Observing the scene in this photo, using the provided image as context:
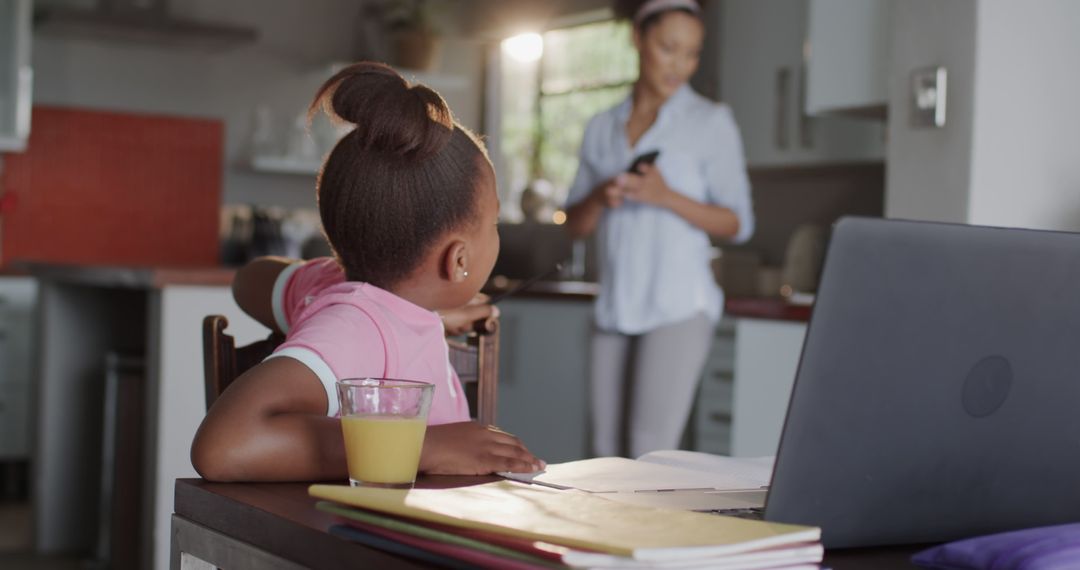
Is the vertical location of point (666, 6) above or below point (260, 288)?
above

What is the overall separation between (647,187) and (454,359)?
143cm

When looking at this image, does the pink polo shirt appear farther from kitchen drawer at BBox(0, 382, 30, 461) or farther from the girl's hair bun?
kitchen drawer at BBox(0, 382, 30, 461)

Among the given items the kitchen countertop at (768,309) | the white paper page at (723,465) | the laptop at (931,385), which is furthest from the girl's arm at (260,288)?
the kitchen countertop at (768,309)

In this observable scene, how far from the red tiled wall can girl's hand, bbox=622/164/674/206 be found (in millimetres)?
3434

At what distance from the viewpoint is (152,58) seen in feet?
19.3

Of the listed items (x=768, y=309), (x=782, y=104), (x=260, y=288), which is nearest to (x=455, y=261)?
(x=260, y=288)

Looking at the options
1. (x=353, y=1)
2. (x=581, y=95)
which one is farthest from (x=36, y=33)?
(x=581, y=95)

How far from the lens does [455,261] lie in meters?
1.21

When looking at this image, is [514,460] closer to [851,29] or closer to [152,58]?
[851,29]

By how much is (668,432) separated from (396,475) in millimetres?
1933

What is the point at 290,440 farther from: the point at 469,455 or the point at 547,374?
the point at 547,374

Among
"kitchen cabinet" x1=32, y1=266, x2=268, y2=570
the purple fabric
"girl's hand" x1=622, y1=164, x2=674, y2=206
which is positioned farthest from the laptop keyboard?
"kitchen cabinet" x1=32, y1=266, x2=268, y2=570

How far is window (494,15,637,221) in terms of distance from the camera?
18.7 ft

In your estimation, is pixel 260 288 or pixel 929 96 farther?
pixel 929 96
